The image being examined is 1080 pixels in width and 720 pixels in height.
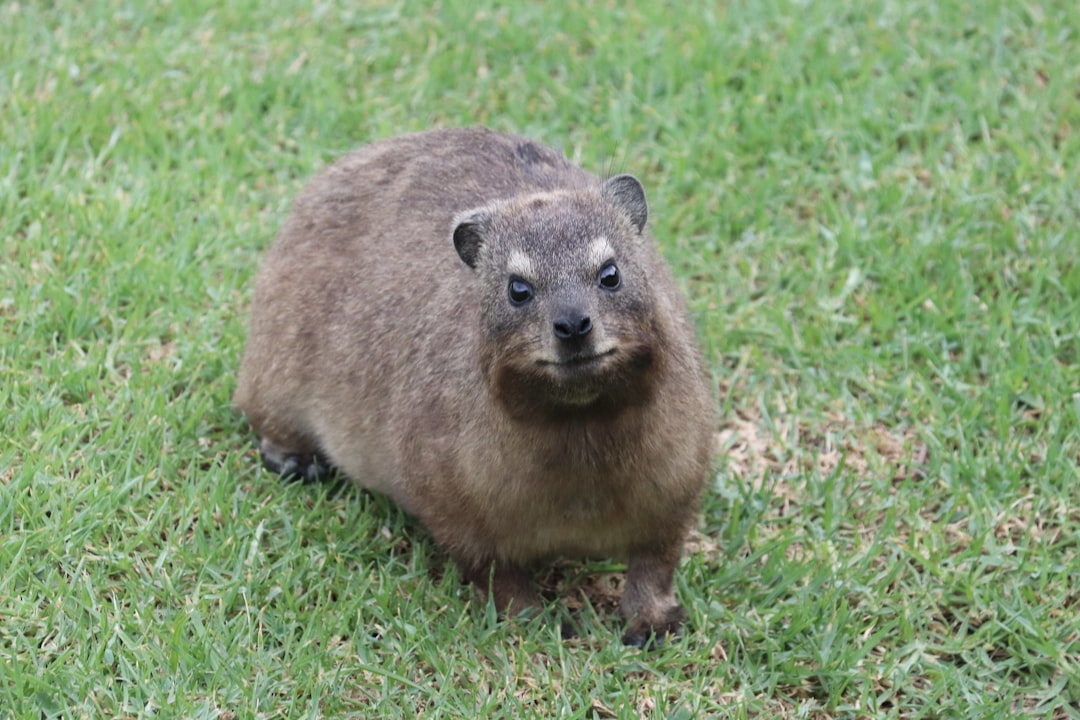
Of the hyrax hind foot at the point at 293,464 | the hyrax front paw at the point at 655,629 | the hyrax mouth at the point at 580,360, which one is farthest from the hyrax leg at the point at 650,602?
the hyrax hind foot at the point at 293,464

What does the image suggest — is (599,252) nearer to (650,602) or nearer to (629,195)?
(629,195)

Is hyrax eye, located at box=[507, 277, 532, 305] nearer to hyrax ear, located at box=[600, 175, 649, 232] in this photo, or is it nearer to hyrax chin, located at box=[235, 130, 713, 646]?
hyrax chin, located at box=[235, 130, 713, 646]

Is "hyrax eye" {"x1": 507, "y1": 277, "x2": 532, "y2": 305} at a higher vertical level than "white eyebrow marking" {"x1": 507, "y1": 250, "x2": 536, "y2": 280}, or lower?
lower

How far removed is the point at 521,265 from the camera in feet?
15.4

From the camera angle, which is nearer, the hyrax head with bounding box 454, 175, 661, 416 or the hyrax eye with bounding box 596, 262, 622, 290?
the hyrax head with bounding box 454, 175, 661, 416

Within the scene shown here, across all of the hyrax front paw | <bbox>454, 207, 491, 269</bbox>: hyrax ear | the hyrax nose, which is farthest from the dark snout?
the hyrax front paw

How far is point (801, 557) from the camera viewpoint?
5.70 m

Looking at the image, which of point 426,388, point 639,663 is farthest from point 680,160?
point 639,663

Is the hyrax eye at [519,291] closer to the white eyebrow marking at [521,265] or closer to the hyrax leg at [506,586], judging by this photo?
the white eyebrow marking at [521,265]

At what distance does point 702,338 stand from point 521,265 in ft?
6.97

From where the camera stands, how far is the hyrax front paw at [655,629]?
5363 mm

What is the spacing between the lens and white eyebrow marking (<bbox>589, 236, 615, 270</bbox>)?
4.69 m

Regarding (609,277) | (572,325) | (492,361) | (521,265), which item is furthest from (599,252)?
(492,361)

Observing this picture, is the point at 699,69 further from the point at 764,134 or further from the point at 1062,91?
the point at 1062,91
